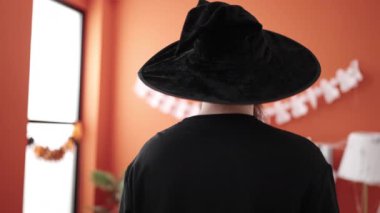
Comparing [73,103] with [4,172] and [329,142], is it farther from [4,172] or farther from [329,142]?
[329,142]

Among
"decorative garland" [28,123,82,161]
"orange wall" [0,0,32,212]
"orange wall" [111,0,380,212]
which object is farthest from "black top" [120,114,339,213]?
"decorative garland" [28,123,82,161]

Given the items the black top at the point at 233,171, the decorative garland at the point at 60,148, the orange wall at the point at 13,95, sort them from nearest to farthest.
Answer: the black top at the point at 233,171 < the orange wall at the point at 13,95 < the decorative garland at the point at 60,148

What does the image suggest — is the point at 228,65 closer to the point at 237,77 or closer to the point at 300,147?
the point at 237,77

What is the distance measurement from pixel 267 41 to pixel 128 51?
7.95 ft

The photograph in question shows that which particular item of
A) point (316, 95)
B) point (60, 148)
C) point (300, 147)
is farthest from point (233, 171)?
point (60, 148)

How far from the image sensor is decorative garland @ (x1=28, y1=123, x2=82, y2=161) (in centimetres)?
246

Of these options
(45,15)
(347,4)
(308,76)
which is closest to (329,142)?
(347,4)

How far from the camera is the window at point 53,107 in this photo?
98.0 inches

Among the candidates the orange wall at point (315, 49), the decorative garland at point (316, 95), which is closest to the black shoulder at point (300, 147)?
the decorative garland at point (316, 95)

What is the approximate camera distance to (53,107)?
272 centimetres

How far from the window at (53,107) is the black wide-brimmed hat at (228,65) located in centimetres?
205

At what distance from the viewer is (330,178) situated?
2.16 feet

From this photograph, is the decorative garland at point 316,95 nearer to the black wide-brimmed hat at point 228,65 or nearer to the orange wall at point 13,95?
the orange wall at point 13,95

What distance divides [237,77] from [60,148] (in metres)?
2.29
